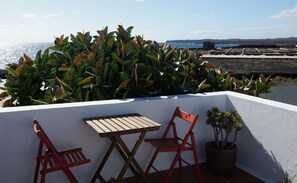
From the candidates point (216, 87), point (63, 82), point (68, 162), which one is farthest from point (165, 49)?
point (68, 162)

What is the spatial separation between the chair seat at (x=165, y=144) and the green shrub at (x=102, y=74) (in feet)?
2.44

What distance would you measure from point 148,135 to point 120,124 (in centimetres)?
81

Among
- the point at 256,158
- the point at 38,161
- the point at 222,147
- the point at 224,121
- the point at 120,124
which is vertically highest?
the point at 120,124

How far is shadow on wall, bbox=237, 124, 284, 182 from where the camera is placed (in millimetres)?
3521

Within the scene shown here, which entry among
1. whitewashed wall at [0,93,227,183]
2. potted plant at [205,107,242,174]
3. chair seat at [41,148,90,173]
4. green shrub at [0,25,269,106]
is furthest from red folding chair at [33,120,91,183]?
potted plant at [205,107,242,174]

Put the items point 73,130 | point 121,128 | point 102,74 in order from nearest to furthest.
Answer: point 121,128 < point 73,130 < point 102,74

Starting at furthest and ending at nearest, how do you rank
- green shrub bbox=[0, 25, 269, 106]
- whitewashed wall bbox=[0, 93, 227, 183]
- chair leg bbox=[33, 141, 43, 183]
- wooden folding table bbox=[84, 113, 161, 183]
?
green shrub bbox=[0, 25, 269, 106]
whitewashed wall bbox=[0, 93, 227, 183]
chair leg bbox=[33, 141, 43, 183]
wooden folding table bbox=[84, 113, 161, 183]

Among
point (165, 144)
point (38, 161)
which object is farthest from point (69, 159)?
point (165, 144)

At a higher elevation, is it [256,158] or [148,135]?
[148,135]

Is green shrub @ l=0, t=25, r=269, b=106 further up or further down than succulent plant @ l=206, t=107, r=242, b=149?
further up

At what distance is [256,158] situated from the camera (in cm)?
380

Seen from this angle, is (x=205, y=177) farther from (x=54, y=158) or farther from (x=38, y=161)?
(x=38, y=161)

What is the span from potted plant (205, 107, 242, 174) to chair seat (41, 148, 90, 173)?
1.65 m

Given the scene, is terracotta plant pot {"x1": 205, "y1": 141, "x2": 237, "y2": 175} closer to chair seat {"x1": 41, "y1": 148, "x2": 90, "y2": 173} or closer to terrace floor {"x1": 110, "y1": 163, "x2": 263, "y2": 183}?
terrace floor {"x1": 110, "y1": 163, "x2": 263, "y2": 183}
